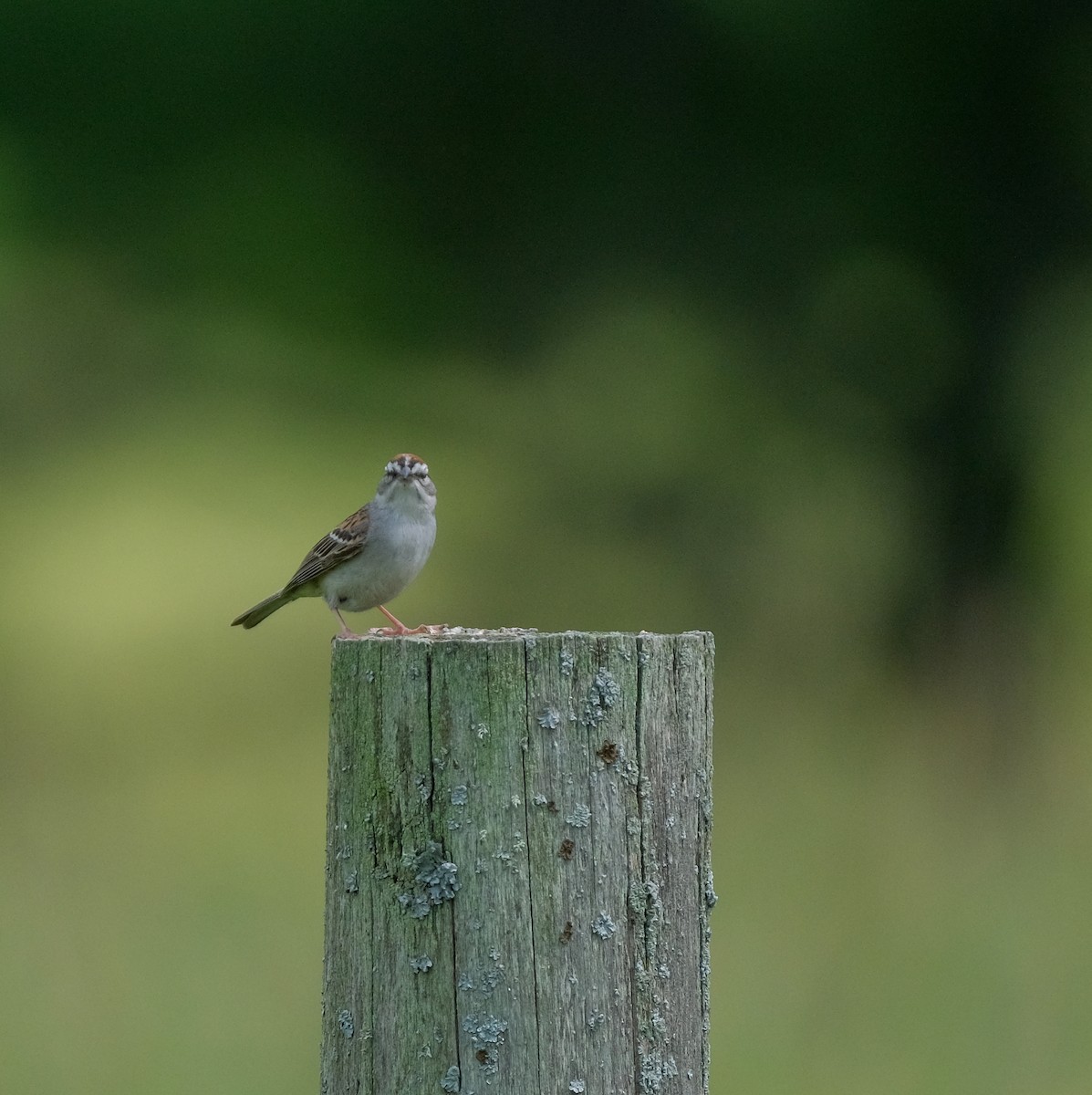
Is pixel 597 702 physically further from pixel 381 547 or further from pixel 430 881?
pixel 381 547

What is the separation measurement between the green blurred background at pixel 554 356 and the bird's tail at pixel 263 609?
387 cm

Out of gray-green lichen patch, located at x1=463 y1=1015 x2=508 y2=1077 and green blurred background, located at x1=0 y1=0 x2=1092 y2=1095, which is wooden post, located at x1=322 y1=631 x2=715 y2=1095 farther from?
green blurred background, located at x1=0 y1=0 x2=1092 y2=1095

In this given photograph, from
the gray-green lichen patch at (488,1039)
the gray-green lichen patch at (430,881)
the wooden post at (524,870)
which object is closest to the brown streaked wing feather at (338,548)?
the wooden post at (524,870)

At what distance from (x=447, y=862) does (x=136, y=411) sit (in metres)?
12.3

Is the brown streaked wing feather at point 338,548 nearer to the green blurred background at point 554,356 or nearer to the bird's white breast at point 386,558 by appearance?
the bird's white breast at point 386,558

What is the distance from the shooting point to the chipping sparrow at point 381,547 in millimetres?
4801

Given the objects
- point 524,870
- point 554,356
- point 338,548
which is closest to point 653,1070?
point 524,870

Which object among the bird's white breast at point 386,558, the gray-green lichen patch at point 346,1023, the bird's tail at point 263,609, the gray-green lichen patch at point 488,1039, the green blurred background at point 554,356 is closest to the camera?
the gray-green lichen patch at point 488,1039

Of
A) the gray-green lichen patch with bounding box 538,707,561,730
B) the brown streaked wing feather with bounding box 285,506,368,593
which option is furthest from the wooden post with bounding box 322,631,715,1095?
the brown streaked wing feather with bounding box 285,506,368,593

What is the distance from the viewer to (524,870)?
2.35 m

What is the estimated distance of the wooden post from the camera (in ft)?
7.67

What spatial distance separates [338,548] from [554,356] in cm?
965

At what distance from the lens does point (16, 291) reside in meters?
14.0

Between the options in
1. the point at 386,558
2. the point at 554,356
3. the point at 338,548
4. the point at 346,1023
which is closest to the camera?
the point at 346,1023
